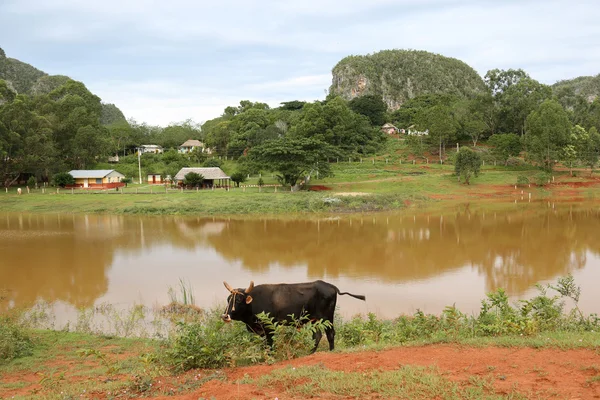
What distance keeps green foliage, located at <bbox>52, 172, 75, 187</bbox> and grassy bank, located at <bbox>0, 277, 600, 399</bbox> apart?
42025 millimetres

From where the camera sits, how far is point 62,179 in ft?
156

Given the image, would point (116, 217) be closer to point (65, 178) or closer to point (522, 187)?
point (65, 178)

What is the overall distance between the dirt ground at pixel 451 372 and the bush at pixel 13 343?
203cm

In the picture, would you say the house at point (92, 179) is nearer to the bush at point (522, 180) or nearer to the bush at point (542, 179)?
the bush at point (522, 180)

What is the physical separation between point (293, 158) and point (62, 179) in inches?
997

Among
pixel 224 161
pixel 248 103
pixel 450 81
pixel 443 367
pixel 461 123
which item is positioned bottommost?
pixel 443 367

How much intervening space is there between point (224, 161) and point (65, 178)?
20054 millimetres

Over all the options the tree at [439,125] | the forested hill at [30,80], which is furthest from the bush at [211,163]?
the forested hill at [30,80]

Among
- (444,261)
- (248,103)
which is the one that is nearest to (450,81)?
(248,103)

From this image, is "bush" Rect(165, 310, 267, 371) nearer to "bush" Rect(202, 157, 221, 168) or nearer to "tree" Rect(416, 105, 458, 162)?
"bush" Rect(202, 157, 221, 168)

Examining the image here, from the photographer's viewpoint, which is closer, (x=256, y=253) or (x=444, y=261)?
(x=444, y=261)

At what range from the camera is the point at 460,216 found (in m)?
31.5

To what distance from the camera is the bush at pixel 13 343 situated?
9031mm

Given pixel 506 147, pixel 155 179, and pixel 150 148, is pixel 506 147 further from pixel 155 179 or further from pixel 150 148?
pixel 150 148
